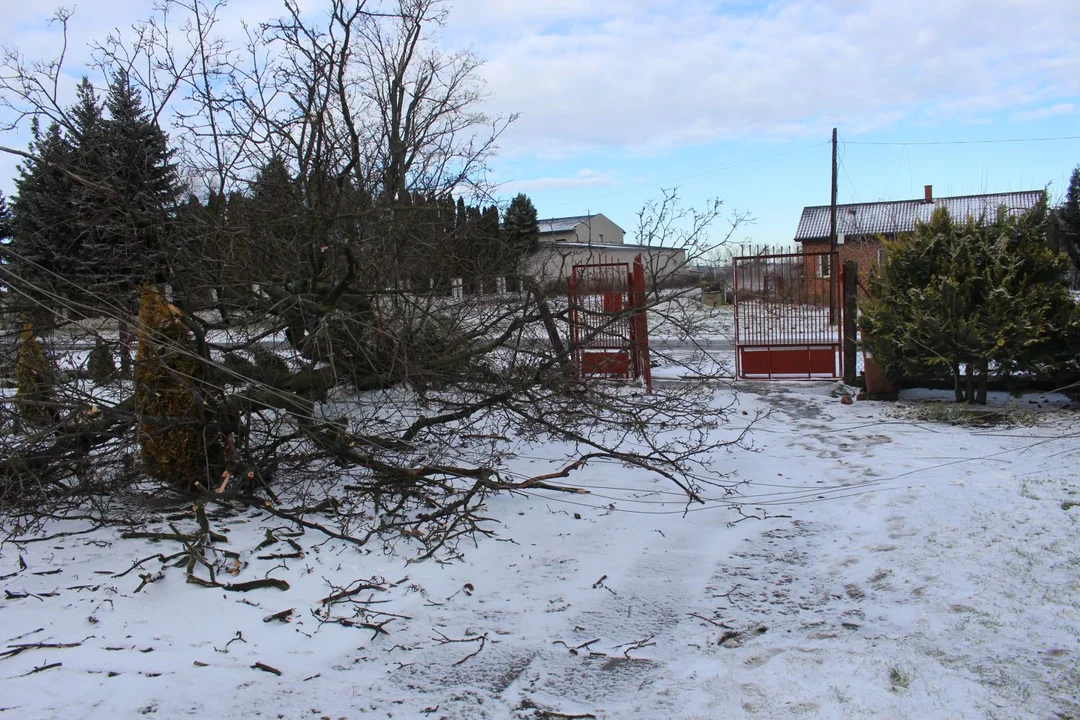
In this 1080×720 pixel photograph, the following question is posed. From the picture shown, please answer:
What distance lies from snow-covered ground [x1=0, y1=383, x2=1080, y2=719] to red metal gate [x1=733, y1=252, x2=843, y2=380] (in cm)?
510

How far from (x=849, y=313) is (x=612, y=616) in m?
7.70

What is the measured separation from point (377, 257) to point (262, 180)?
1452mm

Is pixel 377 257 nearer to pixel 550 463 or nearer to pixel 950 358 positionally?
pixel 550 463

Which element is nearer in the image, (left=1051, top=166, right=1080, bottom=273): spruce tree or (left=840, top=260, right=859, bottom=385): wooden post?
(left=840, top=260, right=859, bottom=385): wooden post

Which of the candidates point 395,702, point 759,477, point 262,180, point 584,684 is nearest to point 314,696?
point 395,702

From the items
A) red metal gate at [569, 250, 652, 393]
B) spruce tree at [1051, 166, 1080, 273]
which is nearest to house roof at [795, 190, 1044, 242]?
spruce tree at [1051, 166, 1080, 273]

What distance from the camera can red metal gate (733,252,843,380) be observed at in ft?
35.9

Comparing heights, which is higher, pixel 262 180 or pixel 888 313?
pixel 262 180

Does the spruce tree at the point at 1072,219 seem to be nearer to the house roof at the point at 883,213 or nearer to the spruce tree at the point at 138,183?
the house roof at the point at 883,213

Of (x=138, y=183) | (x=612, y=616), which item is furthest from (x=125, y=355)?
(x=612, y=616)

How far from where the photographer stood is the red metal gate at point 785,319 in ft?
35.9

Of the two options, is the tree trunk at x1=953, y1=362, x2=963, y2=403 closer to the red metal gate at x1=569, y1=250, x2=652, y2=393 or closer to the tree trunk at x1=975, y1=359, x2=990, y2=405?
the tree trunk at x1=975, y1=359, x2=990, y2=405

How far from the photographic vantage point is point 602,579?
14.7 ft

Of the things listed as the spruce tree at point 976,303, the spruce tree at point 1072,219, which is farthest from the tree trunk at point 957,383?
the spruce tree at point 1072,219
